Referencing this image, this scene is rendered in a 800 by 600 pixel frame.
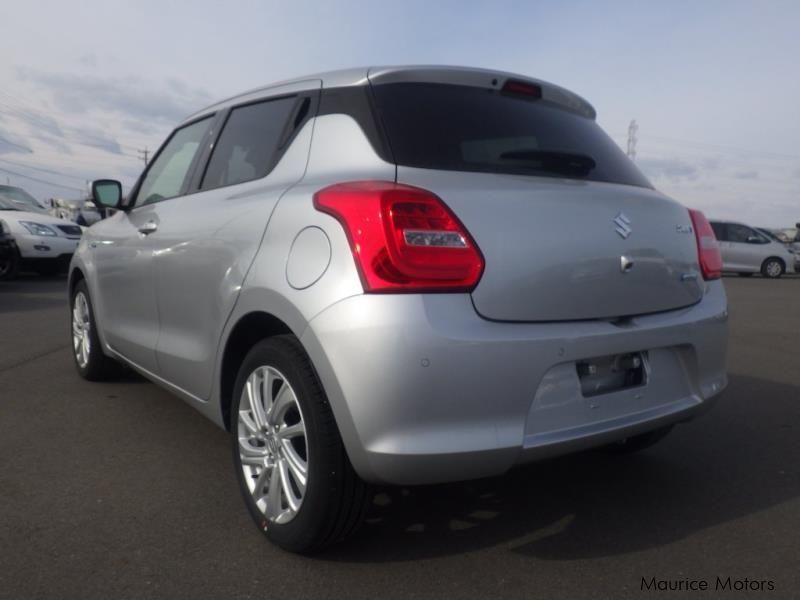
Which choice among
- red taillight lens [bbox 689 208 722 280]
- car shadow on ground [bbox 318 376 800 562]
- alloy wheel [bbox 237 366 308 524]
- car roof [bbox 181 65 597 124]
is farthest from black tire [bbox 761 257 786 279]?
alloy wheel [bbox 237 366 308 524]

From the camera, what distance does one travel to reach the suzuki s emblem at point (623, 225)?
2.42m

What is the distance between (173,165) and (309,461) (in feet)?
7.55

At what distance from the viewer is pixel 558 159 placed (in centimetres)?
261

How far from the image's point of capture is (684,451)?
3531mm

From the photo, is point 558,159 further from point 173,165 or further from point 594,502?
point 173,165

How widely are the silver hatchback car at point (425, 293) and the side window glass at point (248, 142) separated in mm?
14

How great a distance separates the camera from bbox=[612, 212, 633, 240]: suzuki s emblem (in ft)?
7.95

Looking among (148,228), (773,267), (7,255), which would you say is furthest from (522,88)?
(773,267)

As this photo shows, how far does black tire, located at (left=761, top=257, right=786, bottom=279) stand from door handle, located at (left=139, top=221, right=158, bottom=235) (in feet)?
70.0

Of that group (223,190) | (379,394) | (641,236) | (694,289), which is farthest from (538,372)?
(223,190)

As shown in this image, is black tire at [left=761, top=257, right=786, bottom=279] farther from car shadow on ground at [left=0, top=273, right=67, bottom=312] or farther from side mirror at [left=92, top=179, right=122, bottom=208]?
side mirror at [left=92, top=179, right=122, bottom=208]

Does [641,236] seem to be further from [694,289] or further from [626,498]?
[626,498]

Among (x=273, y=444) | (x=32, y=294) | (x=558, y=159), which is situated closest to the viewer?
(x=273, y=444)

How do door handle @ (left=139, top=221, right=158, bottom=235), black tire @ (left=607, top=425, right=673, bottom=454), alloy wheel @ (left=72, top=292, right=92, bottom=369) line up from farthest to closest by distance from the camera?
alloy wheel @ (left=72, top=292, right=92, bottom=369), door handle @ (left=139, top=221, right=158, bottom=235), black tire @ (left=607, top=425, right=673, bottom=454)
